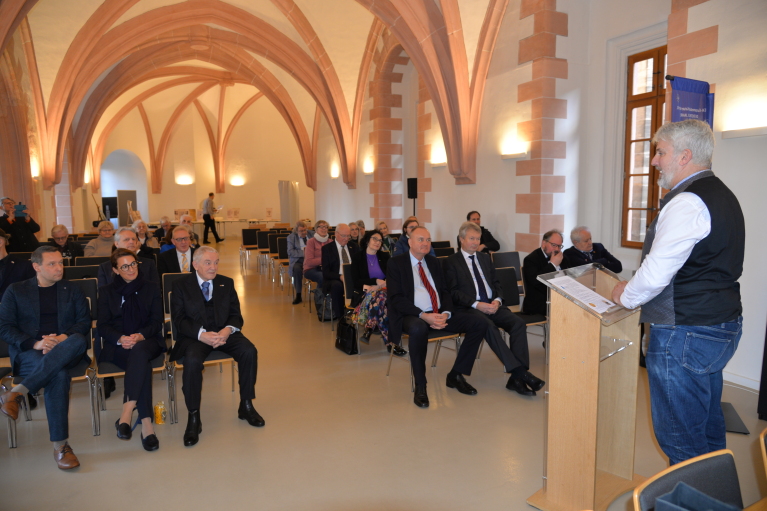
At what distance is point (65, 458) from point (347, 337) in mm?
2871

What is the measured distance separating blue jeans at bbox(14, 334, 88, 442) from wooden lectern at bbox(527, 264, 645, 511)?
9.43 ft

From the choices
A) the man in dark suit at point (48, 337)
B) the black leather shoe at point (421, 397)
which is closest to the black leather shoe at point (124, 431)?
the man in dark suit at point (48, 337)

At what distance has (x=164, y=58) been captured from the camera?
15.1m

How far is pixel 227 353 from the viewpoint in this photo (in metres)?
3.97

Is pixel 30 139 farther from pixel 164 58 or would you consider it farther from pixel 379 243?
pixel 379 243

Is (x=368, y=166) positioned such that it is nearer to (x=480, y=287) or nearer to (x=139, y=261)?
(x=480, y=287)

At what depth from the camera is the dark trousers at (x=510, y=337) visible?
14.5 ft

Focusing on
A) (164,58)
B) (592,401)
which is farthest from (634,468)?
(164,58)

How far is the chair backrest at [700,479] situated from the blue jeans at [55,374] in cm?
331

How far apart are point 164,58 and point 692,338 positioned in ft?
52.8

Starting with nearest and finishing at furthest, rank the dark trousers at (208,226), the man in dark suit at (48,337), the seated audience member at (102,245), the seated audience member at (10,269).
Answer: the man in dark suit at (48,337)
the seated audience member at (10,269)
the seated audience member at (102,245)
the dark trousers at (208,226)

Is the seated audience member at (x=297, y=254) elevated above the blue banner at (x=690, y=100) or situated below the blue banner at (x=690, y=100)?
below

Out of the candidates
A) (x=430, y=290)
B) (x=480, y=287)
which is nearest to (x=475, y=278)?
(x=480, y=287)

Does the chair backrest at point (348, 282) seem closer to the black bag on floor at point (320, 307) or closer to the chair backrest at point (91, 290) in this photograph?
the black bag on floor at point (320, 307)
